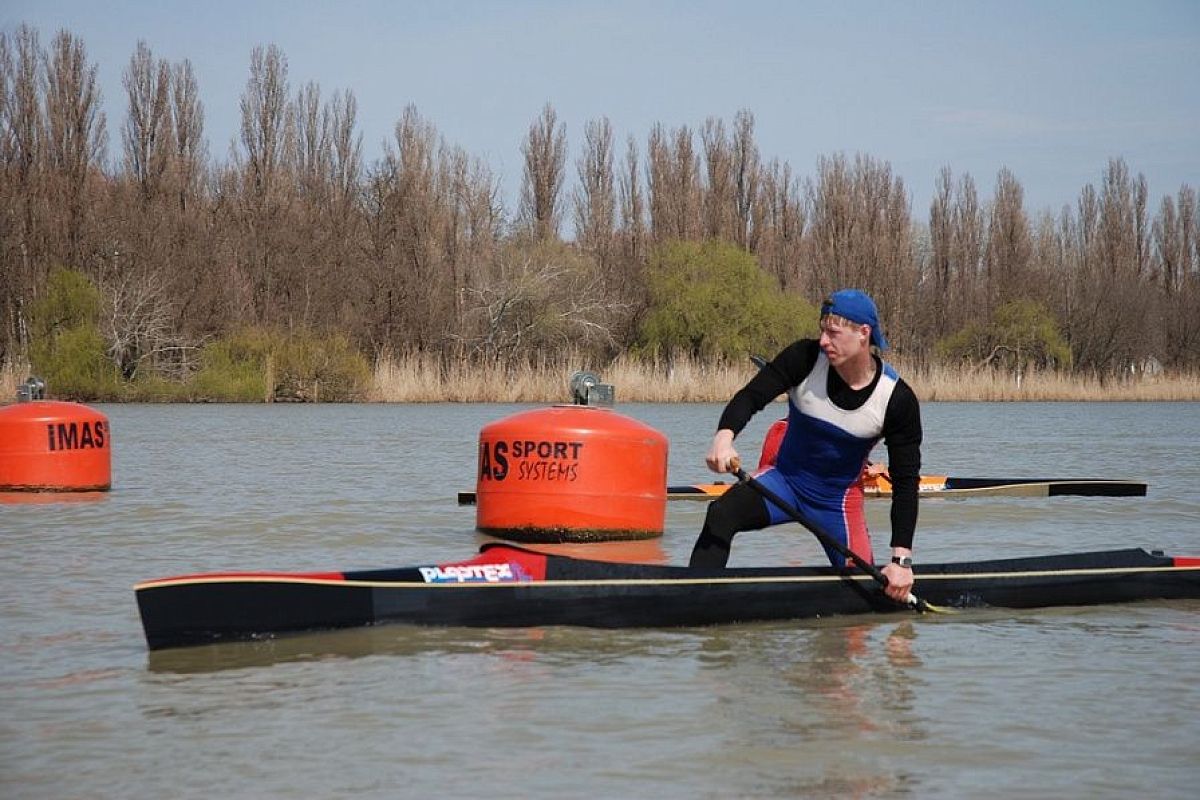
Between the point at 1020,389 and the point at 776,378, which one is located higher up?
the point at 776,378

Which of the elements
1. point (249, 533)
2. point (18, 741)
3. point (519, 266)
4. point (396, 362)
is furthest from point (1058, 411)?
point (18, 741)

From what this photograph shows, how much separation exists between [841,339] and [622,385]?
120 ft

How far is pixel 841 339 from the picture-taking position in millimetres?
8000

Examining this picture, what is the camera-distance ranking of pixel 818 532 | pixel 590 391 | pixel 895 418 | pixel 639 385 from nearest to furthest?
1. pixel 895 418
2. pixel 818 532
3. pixel 590 391
4. pixel 639 385

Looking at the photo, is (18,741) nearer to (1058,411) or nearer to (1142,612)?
(1142,612)

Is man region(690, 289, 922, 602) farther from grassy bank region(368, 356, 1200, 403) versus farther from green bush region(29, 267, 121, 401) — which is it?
green bush region(29, 267, 121, 401)

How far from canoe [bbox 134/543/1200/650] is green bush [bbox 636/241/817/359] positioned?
46.4 meters

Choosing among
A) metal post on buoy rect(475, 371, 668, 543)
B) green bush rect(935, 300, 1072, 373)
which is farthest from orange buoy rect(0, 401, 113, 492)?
green bush rect(935, 300, 1072, 373)

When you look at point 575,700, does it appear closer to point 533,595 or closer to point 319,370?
point 533,595

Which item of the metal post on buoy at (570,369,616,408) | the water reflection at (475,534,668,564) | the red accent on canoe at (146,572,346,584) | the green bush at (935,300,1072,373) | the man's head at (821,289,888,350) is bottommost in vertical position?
the water reflection at (475,534,668,564)

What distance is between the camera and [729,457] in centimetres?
790

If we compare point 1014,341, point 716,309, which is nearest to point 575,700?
point 716,309

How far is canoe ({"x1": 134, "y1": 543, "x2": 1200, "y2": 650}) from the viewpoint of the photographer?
7.73m

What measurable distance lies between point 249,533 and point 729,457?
6.97 meters
